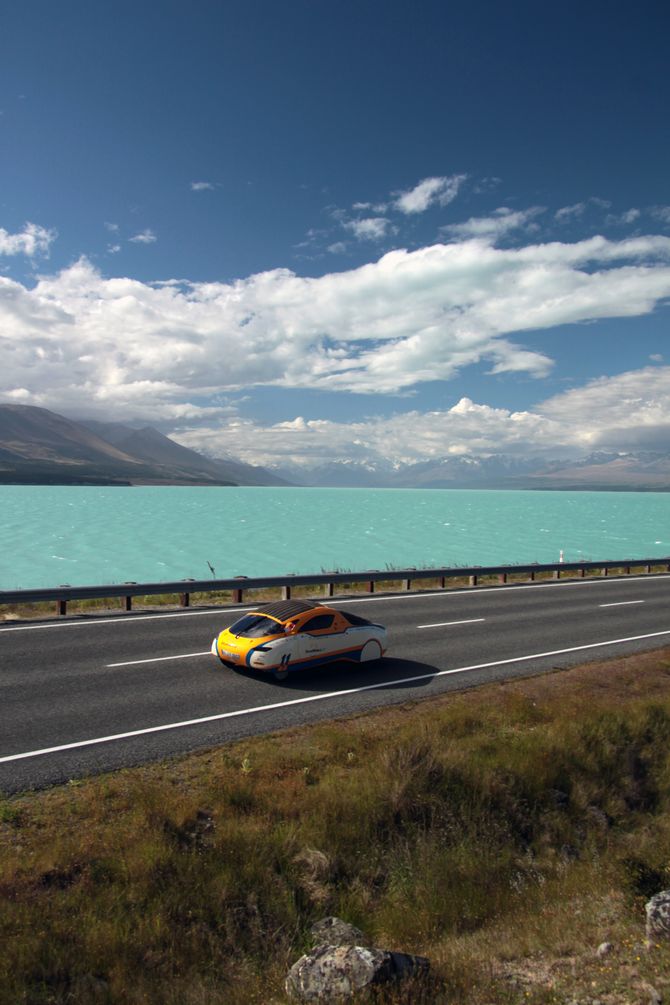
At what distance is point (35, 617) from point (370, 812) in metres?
13.2

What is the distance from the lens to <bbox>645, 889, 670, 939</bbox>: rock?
5.88 metres

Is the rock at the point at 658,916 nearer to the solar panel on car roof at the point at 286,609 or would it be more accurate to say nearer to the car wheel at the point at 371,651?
the car wheel at the point at 371,651

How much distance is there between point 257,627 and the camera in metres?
12.9

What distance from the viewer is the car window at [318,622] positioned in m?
12.9

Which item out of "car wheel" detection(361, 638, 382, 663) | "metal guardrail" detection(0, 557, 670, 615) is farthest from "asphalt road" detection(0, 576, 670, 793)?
"metal guardrail" detection(0, 557, 670, 615)

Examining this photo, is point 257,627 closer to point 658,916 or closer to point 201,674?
point 201,674

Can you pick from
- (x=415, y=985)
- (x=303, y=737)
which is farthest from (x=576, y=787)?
(x=415, y=985)

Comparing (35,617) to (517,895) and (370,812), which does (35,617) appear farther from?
(517,895)

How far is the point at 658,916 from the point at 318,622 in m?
8.07

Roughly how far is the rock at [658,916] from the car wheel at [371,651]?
7.91 metres

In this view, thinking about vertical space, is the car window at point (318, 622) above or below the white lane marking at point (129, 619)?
above

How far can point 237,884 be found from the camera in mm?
6285

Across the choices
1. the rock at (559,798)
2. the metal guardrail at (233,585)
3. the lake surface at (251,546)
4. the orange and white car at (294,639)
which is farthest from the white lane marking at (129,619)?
the lake surface at (251,546)

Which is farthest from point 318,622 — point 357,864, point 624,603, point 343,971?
point 624,603
